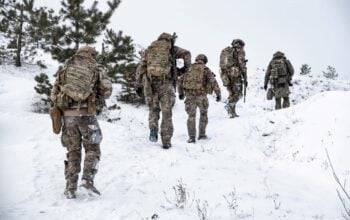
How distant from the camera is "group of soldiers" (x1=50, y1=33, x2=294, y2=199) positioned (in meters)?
5.62

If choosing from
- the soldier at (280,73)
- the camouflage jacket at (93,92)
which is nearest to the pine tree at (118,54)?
the soldier at (280,73)

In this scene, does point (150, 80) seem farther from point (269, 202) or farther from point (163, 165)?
point (269, 202)

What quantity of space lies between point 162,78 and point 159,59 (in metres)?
0.40

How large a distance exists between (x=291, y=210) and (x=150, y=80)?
451 cm

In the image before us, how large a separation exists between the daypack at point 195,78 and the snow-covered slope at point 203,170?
1.48 metres

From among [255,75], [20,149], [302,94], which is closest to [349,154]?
[20,149]

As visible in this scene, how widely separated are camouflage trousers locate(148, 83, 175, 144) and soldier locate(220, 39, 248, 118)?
4910 millimetres

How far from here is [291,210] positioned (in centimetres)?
506

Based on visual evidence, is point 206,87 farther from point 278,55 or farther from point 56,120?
point 56,120

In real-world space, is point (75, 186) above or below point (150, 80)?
below

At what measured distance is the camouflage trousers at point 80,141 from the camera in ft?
18.3

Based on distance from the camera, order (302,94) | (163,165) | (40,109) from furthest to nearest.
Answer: (302,94), (40,109), (163,165)

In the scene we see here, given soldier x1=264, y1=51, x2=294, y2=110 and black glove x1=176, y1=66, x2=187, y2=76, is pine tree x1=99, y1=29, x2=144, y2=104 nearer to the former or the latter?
soldier x1=264, y1=51, x2=294, y2=110

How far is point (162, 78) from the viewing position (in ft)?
28.2
